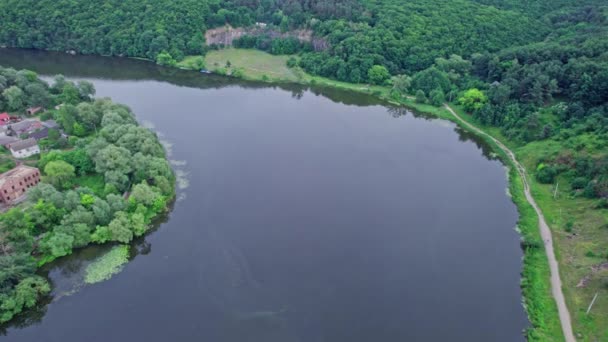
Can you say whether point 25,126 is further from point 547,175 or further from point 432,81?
point 547,175

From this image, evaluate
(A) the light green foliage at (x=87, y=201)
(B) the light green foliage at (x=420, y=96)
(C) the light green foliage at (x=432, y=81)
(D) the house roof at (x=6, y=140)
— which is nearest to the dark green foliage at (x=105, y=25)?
(D) the house roof at (x=6, y=140)

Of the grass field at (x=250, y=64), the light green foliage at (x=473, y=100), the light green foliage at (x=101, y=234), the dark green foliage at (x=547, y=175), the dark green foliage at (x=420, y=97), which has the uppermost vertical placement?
the light green foliage at (x=473, y=100)

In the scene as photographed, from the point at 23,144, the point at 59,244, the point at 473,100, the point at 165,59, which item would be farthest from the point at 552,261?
the point at 165,59

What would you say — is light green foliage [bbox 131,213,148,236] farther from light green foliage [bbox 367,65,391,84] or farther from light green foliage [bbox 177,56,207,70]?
light green foliage [bbox 367,65,391,84]

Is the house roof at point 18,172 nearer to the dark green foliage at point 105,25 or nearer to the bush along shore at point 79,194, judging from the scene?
the bush along shore at point 79,194

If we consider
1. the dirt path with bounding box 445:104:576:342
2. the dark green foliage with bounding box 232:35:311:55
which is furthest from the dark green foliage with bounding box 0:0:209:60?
the dirt path with bounding box 445:104:576:342

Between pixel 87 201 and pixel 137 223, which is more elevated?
pixel 87 201

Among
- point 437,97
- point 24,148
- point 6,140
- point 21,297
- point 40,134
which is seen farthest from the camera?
point 437,97
